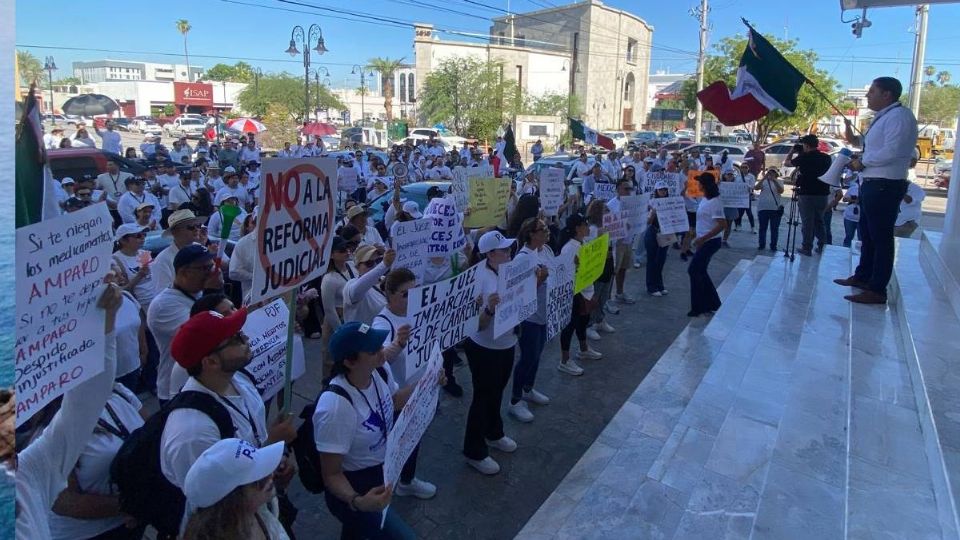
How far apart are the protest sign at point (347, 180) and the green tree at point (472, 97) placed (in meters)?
37.8

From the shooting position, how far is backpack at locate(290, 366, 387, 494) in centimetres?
309

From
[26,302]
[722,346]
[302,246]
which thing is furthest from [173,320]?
[722,346]

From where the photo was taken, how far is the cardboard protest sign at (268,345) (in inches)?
161

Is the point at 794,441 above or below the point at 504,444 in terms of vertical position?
above

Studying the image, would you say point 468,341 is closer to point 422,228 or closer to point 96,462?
point 422,228

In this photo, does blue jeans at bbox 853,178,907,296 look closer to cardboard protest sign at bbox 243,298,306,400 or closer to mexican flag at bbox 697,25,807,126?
mexican flag at bbox 697,25,807,126

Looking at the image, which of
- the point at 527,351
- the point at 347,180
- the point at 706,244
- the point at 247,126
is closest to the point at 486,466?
the point at 527,351

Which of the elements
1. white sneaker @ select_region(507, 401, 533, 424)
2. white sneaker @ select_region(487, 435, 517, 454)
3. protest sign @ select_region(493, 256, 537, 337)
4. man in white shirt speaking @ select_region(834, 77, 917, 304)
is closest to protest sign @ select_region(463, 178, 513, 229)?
protest sign @ select_region(493, 256, 537, 337)

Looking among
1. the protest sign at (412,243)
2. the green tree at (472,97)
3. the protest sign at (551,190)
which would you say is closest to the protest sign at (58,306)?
the protest sign at (412,243)

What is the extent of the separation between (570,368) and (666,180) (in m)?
8.03

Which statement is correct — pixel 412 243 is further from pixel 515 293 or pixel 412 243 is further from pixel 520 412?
pixel 520 412

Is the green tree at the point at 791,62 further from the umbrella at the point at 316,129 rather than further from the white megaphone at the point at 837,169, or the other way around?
the white megaphone at the point at 837,169

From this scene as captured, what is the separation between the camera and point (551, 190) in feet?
36.7

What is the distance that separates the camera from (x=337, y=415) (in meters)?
3.02
